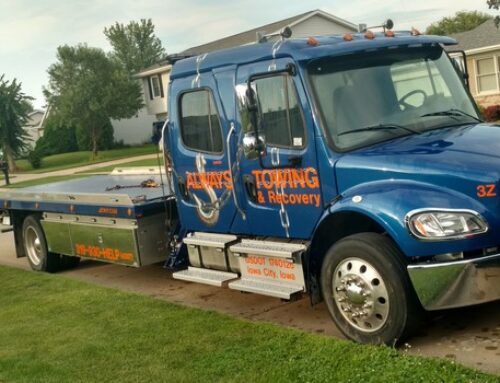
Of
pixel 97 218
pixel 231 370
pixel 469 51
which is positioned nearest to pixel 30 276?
pixel 97 218

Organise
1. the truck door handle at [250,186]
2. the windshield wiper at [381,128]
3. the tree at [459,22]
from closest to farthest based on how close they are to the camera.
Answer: the windshield wiper at [381,128] → the truck door handle at [250,186] → the tree at [459,22]

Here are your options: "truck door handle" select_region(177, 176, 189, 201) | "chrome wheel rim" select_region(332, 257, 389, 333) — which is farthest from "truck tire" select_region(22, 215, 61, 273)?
"chrome wheel rim" select_region(332, 257, 389, 333)

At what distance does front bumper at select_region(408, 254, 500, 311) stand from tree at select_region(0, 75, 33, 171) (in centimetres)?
4699

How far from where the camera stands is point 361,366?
16.2 feet

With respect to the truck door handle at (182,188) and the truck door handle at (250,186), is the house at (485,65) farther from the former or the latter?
the truck door handle at (250,186)

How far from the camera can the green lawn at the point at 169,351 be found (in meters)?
4.92

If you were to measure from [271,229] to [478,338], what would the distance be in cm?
203

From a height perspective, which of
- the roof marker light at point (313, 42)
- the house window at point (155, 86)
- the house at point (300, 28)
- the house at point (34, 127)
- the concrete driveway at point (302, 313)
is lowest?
the concrete driveway at point (302, 313)

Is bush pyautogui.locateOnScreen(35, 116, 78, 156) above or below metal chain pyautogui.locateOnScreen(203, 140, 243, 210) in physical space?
above

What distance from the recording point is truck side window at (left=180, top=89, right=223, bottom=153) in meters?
6.93

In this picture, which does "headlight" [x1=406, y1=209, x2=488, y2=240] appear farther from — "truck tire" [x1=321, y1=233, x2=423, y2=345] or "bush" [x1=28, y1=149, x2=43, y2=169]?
"bush" [x1=28, y1=149, x2=43, y2=169]

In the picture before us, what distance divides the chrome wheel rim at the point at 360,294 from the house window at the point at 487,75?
30.5 meters

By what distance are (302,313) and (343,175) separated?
1.70 metres

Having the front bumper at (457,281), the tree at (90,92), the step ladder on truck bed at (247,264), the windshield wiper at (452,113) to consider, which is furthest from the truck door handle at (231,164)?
the tree at (90,92)
